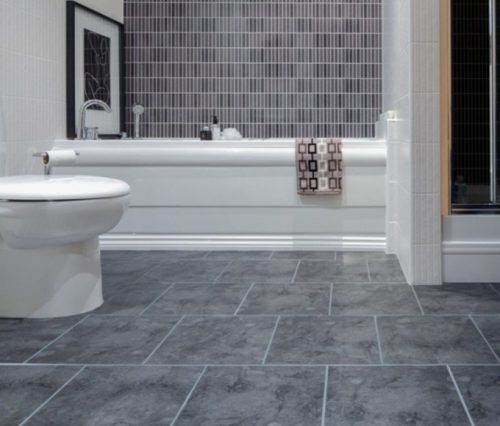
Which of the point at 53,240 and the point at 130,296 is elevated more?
the point at 53,240

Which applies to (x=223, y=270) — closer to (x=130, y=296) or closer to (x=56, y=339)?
(x=130, y=296)

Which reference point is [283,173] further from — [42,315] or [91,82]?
[42,315]

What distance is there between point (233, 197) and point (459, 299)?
1.52m

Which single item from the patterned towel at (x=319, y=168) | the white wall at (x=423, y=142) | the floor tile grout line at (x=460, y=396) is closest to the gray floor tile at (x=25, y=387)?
the floor tile grout line at (x=460, y=396)

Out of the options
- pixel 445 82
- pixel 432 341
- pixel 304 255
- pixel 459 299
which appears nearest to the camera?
pixel 432 341

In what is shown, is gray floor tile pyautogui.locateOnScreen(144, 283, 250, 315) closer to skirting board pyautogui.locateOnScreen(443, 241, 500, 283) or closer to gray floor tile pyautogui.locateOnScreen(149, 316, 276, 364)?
gray floor tile pyautogui.locateOnScreen(149, 316, 276, 364)

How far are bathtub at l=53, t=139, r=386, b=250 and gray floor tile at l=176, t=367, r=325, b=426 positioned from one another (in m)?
2.05

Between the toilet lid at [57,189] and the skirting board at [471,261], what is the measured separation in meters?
1.25

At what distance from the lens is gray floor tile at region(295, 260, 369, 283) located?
299 centimetres

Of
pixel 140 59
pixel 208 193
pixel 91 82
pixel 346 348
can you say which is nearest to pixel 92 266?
pixel 346 348

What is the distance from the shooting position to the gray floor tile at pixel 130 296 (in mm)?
2451

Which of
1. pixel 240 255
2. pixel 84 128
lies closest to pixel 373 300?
pixel 240 255

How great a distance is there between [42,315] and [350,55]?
3017 millimetres

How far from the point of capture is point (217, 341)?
2.06m
